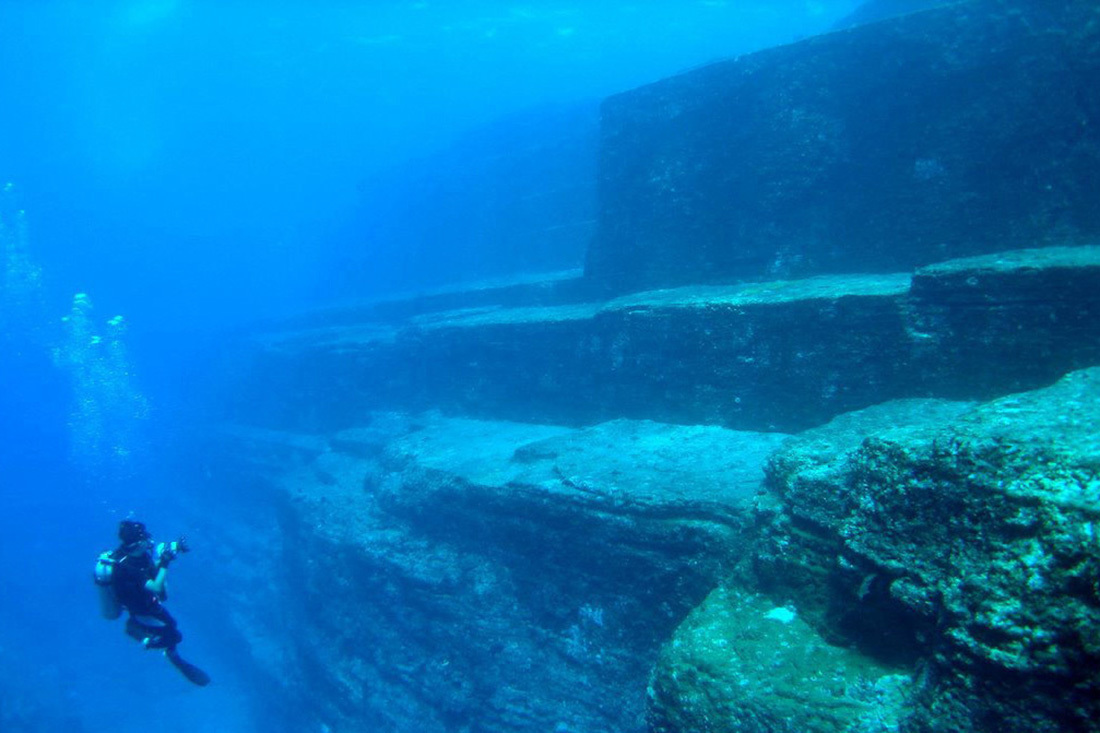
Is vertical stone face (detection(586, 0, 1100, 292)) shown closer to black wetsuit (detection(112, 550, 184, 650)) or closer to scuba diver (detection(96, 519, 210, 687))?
scuba diver (detection(96, 519, 210, 687))

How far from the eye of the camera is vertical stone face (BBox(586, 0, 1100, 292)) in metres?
6.19

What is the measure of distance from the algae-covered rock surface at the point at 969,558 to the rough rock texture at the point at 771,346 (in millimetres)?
1302

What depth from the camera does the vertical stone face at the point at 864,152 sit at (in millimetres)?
6188

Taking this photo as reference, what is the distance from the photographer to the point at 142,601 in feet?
20.5

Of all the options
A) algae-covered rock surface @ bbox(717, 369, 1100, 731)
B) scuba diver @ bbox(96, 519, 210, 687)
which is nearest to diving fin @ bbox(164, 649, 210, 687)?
scuba diver @ bbox(96, 519, 210, 687)

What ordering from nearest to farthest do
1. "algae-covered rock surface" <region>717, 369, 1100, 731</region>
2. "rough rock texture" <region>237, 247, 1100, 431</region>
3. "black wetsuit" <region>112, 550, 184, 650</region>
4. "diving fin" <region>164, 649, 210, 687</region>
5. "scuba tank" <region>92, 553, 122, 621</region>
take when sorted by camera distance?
"algae-covered rock surface" <region>717, 369, 1100, 731</region> < "rough rock texture" <region>237, 247, 1100, 431</region> < "scuba tank" <region>92, 553, 122, 621</region> < "black wetsuit" <region>112, 550, 184, 650</region> < "diving fin" <region>164, 649, 210, 687</region>

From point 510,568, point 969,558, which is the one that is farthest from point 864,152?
point 510,568

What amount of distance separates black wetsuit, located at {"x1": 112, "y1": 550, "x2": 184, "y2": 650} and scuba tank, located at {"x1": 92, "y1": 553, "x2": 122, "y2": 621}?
4cm

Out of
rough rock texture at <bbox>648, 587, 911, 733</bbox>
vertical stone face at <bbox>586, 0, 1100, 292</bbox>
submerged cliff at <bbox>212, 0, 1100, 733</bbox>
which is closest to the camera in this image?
submerged cliff at <bbox>212, 0, 1100, 733</bbox>

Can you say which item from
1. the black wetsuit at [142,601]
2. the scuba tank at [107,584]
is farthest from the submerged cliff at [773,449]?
the scuba tank at [107,584]

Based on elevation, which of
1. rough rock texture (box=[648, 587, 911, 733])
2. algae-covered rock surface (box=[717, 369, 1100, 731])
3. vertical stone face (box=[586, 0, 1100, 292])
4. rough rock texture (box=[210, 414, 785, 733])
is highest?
vertical stone face (box=[586, 0, 1100, 292])

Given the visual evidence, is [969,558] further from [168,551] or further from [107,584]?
[107,584]

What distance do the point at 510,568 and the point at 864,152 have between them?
7.31 metres

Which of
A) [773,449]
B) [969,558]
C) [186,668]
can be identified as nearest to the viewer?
[969,558]
